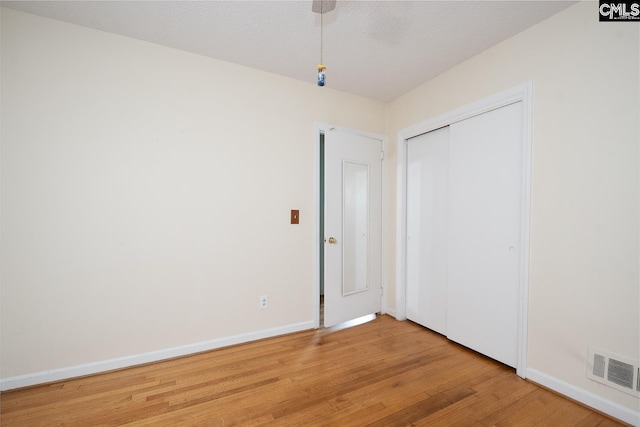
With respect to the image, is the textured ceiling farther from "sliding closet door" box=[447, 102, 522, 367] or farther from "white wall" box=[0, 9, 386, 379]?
"sliding closet door" box=[447, 102, 522, 367]

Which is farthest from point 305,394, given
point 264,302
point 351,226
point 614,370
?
point 614,370

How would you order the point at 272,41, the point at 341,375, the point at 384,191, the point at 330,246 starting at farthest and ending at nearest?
the point at 384,191 < the point at 330,246 < the point at 272,41 < the point at 341,375

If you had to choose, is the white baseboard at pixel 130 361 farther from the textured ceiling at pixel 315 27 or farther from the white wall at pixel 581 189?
the textured ceiling at pixel 315 27

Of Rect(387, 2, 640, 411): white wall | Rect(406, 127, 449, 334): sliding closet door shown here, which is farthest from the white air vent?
Rect(406, 127, 449, 334): sliding closet door

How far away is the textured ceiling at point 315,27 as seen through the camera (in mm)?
1779

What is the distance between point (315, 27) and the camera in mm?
1985

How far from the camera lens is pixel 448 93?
2.57m

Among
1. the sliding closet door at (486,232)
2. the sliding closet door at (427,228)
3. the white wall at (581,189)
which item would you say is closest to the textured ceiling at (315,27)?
the white wall at (581,189)

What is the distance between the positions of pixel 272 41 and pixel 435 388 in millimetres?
2949

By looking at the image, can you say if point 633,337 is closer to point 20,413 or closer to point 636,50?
point 636,50

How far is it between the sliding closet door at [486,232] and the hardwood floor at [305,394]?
0.93 ft

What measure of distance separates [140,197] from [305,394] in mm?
1995

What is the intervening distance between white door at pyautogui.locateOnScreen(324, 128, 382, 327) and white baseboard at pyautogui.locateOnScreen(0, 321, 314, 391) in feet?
2.29

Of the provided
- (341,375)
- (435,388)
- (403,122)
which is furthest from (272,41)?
(435,388)
